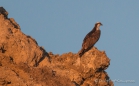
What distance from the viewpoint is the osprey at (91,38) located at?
17.2 meters

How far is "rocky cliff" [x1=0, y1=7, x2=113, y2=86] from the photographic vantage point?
12.1 m

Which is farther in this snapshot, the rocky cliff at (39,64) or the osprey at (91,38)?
the osprey at (91,38)

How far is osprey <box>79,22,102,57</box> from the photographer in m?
Answer: 17.2

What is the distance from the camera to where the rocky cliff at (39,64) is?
39.9ft

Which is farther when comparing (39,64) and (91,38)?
(91,38)

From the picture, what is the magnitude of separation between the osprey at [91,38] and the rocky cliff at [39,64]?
132cm

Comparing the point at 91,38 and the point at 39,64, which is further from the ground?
the point at 91,38

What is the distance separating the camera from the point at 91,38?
59.7 ft

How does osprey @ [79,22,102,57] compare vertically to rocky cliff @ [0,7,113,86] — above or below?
above

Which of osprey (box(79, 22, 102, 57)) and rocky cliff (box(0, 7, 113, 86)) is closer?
rocky cliff (box(0, 7, 113, 86))

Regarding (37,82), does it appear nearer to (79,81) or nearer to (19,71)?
(19,71)

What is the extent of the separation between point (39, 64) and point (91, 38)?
164 inches

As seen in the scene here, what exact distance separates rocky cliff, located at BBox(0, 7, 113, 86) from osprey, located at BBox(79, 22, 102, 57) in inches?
51.9

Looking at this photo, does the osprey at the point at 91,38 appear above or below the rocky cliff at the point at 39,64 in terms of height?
above
